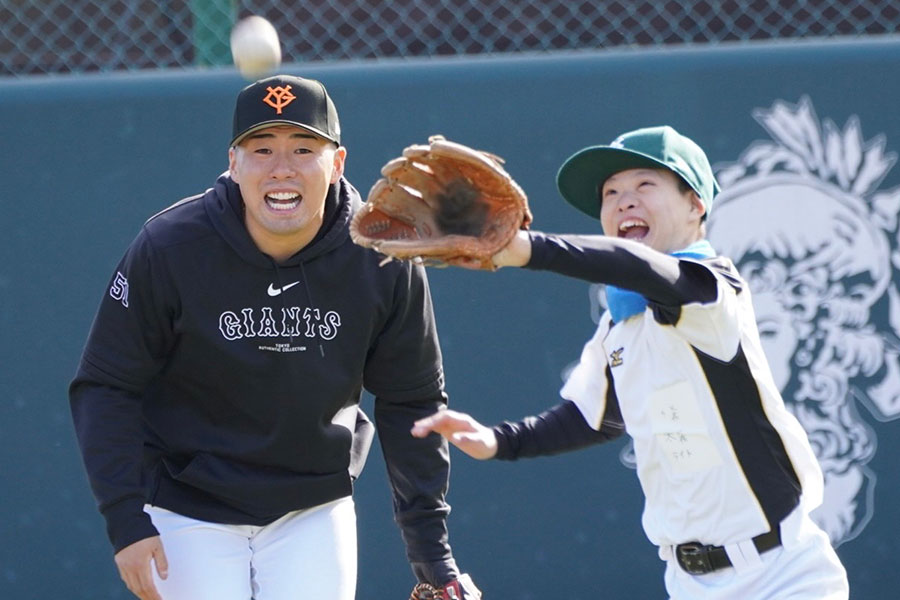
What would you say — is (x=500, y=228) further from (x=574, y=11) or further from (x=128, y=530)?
(x=574, y=11)

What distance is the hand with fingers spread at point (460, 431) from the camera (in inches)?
129

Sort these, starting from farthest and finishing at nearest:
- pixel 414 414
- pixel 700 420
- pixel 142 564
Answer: pixel 414 414
pixel 142 564
pixel 700 420

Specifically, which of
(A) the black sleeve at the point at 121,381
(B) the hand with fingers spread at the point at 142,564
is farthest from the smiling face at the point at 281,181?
(B) the hand with fingers spread at the point at 142,564

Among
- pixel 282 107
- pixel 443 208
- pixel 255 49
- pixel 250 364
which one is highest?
pixel 255 49

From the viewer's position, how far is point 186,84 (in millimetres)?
5176

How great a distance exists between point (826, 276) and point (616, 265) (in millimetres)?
2761

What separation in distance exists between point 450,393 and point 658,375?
2.02 meters

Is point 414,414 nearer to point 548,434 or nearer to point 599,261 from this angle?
point 548,434

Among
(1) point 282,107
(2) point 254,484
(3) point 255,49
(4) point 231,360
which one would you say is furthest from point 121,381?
(3) point 255,49

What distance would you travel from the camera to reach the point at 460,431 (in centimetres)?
333

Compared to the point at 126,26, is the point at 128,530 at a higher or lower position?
lower

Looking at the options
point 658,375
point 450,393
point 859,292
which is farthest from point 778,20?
point 658,375

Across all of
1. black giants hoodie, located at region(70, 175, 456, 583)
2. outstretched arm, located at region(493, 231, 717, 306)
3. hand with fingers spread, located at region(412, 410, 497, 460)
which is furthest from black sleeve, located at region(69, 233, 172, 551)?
outstretched arm, located at region(493, 231, 717, 306)

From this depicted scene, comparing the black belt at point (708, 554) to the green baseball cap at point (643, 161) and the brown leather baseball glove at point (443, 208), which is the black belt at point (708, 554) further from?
the brown leather baseball glove at point (443, 208)
